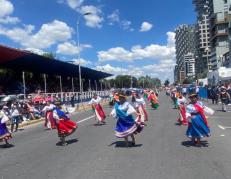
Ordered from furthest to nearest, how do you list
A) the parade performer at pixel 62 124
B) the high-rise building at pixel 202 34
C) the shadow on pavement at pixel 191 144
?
the high-rise building at pixel 202 34 < the parade performer at pixel 62 124 < the shadow on pavement at pixel 191 144

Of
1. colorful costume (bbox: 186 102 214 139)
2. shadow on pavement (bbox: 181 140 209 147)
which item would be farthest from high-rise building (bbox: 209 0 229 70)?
colorful costume (bbox: 186 102 214 139)

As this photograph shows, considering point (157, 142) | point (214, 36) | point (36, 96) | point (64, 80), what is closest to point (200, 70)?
point (214, 36)

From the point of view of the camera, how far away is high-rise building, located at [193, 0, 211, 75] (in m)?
151

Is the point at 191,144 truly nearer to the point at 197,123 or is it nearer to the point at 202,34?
the point at 197,123

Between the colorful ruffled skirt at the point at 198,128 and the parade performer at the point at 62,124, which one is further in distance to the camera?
the parade performer at the point at 62,124

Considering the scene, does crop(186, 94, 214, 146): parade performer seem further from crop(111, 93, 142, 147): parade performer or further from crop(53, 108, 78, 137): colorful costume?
crop(53, 108, 78, 137): colorful costume

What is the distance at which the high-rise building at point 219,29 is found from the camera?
105312mm

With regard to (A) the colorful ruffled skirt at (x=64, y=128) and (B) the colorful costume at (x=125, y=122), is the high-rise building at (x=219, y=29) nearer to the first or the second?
(A) the colorful ruffled skirt at (x=64, y=128)

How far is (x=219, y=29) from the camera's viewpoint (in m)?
107

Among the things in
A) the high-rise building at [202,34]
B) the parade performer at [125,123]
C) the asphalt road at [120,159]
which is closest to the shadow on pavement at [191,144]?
the asphalt road at [120,159]

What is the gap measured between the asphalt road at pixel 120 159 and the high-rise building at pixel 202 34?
13676 centimetres

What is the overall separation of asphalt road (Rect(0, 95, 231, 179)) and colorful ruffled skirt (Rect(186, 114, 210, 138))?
359 millimetres

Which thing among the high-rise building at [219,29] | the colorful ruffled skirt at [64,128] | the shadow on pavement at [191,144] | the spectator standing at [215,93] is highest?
the high-rise building at [219,29]

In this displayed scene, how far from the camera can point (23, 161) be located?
35.2ft
